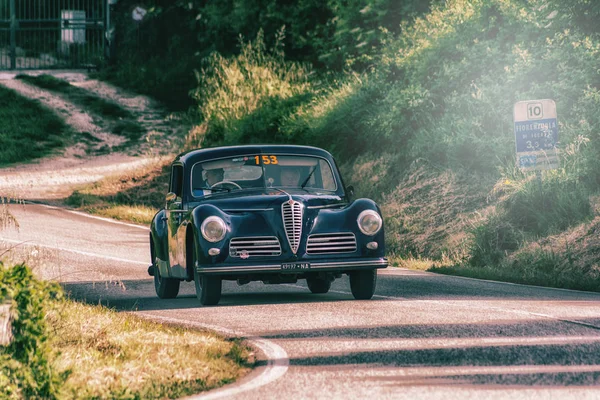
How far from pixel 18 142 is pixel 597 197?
2554cm

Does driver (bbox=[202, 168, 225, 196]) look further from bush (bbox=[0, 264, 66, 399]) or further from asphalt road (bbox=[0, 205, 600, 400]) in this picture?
bush (bbox=[0, 264, 66, 399])

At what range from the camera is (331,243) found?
43.5 feet

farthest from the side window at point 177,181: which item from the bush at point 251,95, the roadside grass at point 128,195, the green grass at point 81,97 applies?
the green grass at point 81,97

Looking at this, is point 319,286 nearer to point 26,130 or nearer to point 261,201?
A: point 261,201

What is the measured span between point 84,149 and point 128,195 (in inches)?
333

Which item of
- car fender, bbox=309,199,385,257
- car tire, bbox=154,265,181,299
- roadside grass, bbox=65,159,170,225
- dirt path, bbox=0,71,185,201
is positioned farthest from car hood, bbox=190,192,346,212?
dirt path, bbox=0,71,185,201

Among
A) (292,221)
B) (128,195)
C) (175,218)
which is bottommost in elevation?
(128,195)

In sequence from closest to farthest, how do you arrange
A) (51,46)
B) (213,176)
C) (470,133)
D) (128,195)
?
(213,176) → (470,133) → (128,195) → (51,46)

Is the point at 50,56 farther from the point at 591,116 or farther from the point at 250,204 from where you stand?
the point at 250,204

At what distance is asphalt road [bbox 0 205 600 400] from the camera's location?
8586 millimetres

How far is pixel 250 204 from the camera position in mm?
13227

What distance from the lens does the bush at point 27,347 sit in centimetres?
805

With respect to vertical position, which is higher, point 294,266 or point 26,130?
point 26,130

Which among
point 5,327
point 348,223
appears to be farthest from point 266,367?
point 348,223
